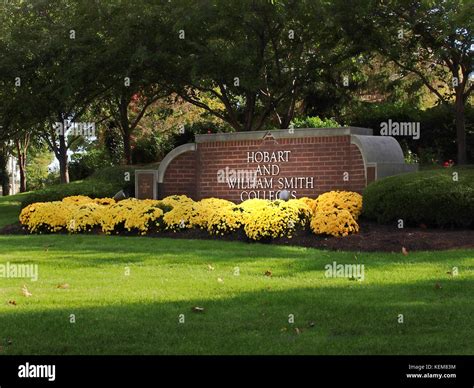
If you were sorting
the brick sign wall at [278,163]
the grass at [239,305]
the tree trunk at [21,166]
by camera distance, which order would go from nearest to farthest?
the grass at [239,305], the brick sign wall at [278,163], the tree trunk at [21,166]

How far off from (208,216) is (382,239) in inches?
149

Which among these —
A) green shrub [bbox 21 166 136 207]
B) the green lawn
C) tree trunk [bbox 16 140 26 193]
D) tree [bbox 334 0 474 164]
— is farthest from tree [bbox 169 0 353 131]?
tree trunk [bbox 16 140 26 193]

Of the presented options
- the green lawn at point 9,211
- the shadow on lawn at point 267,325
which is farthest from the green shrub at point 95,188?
the shadow on lawn at point 267,325

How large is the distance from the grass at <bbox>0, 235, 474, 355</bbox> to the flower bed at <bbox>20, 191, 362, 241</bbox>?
194cm

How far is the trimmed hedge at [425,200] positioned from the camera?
13.9 metres

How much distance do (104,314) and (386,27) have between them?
17.4m

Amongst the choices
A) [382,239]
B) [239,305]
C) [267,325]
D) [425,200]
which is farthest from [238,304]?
[425,200]

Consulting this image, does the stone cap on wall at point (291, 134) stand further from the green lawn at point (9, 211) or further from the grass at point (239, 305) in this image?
the green lawn at point (9, 211)

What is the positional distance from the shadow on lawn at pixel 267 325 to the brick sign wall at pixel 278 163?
862cm

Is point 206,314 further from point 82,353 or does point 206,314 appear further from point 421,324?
point 421,324

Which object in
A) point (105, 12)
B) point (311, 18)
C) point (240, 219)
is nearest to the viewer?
point (240, 219)

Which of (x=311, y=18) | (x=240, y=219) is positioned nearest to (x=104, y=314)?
(x=240, y=219)

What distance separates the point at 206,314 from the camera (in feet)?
25.3

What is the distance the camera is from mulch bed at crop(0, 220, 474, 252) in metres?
12.6
